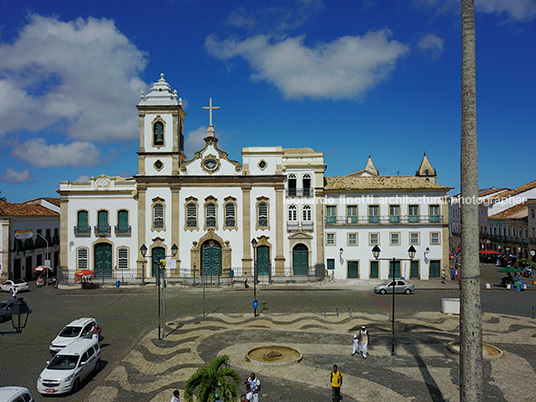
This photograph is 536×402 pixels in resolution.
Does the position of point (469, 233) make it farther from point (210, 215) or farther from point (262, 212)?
point (210, 215)

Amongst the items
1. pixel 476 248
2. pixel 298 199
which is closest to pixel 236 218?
pixel 298 199

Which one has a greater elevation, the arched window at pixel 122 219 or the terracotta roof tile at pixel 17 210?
the terracotta roof tile at pixel 17 210

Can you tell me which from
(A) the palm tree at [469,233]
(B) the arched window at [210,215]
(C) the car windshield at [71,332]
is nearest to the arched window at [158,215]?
(B) the arched window at [210,215]

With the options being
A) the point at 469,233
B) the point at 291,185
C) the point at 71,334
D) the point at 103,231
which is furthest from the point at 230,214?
the point at 469,233

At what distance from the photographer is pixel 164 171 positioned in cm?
3809

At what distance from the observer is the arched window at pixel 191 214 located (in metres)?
37.8

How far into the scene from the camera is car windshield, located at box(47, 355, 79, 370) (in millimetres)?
14187

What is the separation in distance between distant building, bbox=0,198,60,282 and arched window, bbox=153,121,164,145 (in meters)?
15.5

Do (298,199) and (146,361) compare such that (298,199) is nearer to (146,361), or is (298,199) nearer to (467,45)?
(146,361)

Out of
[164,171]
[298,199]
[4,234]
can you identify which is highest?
[164,171]

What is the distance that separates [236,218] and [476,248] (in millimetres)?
30740

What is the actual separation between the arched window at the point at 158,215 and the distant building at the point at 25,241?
12611 mm

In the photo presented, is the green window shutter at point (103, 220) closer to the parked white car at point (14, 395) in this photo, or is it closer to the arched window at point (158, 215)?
the arched window at point (158, 215)

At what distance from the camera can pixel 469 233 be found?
8.02m
